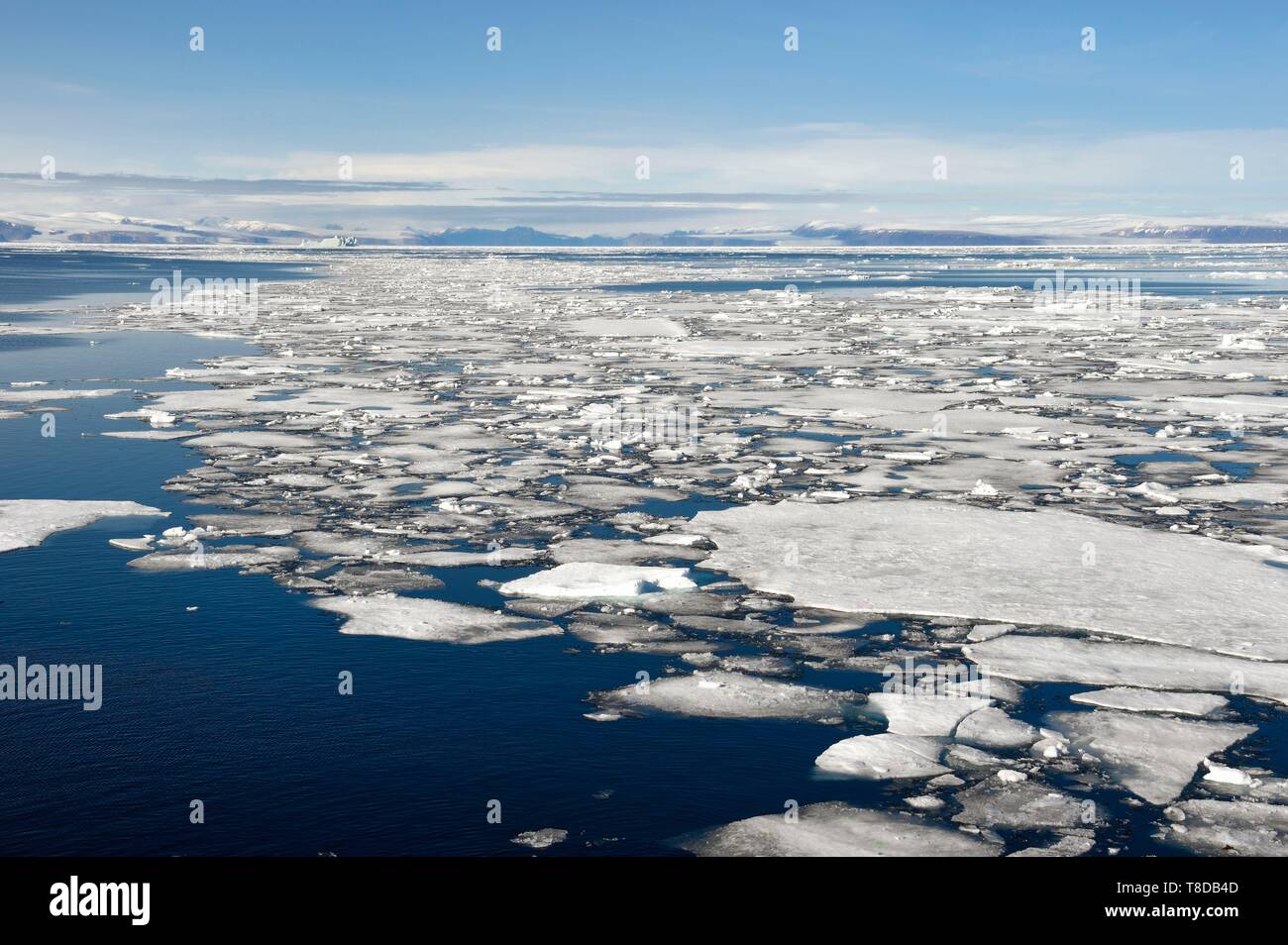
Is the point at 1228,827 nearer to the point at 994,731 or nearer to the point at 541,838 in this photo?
the point at 994,731

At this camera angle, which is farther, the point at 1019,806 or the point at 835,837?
the point at 1019,806

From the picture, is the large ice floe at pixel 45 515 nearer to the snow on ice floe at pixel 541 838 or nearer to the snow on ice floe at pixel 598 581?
the snow on ice floe at pixel 598 581

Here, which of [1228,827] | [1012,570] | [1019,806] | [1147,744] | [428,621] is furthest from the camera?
[1012,570]

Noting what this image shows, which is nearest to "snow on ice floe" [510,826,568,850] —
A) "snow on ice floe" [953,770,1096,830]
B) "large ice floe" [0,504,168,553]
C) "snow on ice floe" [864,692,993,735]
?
"snow on ice floe" [953,770,1096,830]

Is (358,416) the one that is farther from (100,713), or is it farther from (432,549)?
(100,713)

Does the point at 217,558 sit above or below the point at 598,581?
above

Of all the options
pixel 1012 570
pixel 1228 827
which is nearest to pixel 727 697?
pixel 1228 827

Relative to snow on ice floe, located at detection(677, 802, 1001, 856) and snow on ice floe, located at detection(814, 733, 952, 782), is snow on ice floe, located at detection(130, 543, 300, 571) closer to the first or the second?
snow on ice floe, located at detection(814, 733, 952, 782)
